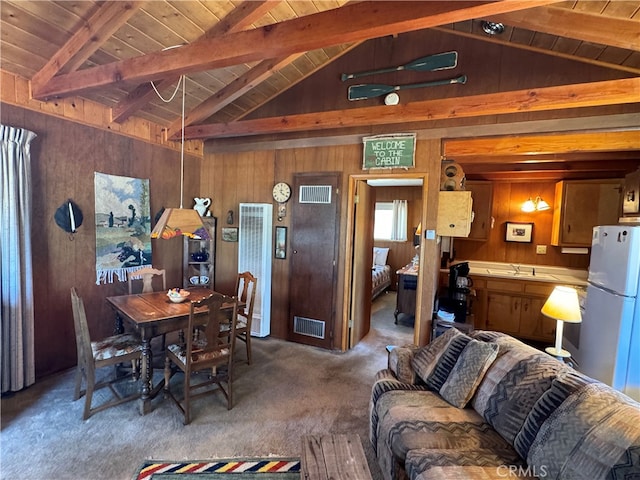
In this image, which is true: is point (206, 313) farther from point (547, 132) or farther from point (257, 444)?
point (547, 132)

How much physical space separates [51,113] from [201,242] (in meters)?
2.12

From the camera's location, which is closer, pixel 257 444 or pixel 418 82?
pixel 257 444

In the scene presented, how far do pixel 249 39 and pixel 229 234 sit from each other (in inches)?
117

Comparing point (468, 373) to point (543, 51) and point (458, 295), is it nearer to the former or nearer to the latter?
point (458, 295)

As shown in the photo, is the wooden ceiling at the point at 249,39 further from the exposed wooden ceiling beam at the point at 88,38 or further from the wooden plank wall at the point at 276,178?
the wooden plank wall at the point at 276,178

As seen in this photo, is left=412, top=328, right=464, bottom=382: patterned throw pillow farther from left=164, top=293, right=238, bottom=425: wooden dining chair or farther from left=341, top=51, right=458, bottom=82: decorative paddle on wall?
left=341, top=51, right=458, bottom=82: decorative paddle on wall

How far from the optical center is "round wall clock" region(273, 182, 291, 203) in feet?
13.8

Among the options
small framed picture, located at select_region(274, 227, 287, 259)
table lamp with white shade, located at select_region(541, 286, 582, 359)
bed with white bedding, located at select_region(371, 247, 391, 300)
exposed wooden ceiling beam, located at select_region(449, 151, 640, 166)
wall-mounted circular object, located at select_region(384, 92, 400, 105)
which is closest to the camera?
table lamp with white shade, located at select_region(541, 286, 582, 359)

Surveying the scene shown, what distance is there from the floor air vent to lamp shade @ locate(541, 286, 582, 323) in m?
2.45

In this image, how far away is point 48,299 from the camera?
121 inches

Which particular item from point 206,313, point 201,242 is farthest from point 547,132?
point 201,242

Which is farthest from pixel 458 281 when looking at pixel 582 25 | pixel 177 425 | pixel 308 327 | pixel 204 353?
pixel 177 425

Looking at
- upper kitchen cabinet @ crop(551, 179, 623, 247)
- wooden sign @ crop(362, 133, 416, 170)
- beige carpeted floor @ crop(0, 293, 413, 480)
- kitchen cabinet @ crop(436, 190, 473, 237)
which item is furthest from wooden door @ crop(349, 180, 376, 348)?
upper kitchen cabinet @ crop(551, 179, 623, 247)

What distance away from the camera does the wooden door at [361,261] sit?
4035 mm
